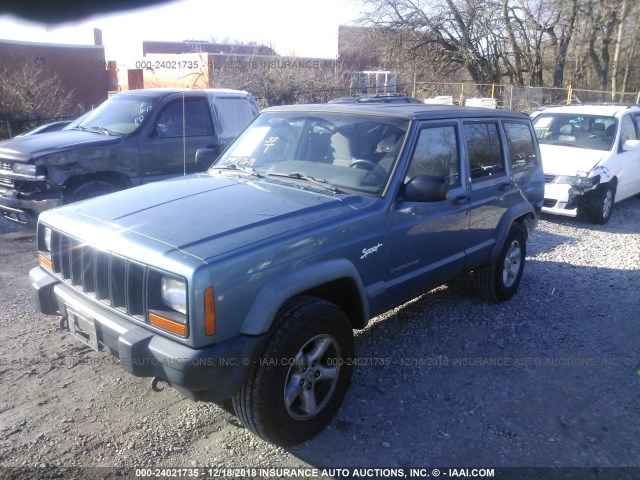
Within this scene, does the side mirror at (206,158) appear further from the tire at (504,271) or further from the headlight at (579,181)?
the headlight at (579,181)

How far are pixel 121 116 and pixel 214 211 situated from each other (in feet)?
17.0

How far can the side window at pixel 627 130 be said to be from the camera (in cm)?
959

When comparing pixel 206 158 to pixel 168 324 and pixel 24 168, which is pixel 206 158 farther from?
pixel 24 168

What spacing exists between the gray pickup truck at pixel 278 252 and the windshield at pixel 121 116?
345cm

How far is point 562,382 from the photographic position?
4211mm

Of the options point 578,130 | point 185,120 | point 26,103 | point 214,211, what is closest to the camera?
point 214,211

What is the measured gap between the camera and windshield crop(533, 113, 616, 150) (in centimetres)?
953

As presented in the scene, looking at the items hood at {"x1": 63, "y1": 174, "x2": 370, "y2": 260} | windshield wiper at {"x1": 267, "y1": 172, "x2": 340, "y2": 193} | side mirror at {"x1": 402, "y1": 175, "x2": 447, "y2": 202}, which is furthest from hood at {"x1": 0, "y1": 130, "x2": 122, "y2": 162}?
side mirror at {"x1": 402, "y1": 175, "x2": 447, "y2": 202}

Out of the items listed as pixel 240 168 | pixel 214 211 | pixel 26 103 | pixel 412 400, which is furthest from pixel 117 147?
pixel 26 103

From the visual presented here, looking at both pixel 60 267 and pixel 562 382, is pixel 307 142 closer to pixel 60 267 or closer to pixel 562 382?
pixel 60 267

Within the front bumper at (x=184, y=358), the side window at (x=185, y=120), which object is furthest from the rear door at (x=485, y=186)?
the side window at (x=185, y=120)

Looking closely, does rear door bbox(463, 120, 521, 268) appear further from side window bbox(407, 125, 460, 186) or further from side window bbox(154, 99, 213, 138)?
side window bbox(154, 99, 213, 138)

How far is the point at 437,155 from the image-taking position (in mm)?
4406

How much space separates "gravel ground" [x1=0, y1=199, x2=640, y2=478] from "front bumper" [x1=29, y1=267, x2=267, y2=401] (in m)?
0.60
